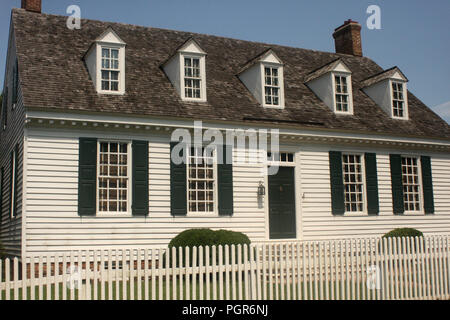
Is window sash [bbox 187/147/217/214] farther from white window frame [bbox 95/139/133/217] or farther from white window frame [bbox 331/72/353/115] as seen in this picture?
white window frame [bbox 331/72/353/115]

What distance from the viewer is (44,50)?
15.8 metres

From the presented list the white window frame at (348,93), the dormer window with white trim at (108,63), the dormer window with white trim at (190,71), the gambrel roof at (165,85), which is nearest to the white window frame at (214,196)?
the gambrel roof at (165,85)

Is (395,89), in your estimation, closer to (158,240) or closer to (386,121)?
(386,121)

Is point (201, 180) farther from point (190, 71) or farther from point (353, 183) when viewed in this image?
point (353, 183)

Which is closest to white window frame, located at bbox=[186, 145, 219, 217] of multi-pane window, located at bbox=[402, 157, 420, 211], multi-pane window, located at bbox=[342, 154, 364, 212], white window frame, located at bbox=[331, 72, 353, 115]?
multi-pane window, located at bbox=[342, 154, 364, 212]

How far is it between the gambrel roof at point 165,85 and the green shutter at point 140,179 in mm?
1049

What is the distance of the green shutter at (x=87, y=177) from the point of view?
13695 millimetres

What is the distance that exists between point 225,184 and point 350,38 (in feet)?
39.0

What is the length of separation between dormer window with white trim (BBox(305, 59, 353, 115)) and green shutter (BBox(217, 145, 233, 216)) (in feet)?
16.4

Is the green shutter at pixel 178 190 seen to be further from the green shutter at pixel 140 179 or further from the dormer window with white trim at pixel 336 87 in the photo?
the dormer window with white trim at pixel 336 87

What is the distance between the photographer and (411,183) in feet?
62.3

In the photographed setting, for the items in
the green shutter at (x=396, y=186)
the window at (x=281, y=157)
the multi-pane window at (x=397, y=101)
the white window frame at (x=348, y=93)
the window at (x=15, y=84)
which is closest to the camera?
the window at (x=15, y=84)

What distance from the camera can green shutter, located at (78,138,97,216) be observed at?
44.9 ft

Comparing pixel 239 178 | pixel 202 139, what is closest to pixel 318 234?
pixel 239 178
